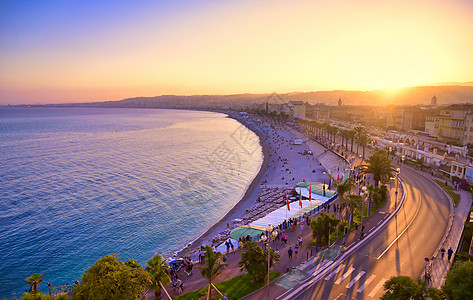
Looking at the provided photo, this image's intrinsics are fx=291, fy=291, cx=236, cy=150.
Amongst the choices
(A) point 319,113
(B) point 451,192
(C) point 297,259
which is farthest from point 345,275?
(A) point 319,113

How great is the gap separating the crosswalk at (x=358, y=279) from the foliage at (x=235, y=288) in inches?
159

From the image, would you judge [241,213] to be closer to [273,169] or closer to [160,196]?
[160,196]

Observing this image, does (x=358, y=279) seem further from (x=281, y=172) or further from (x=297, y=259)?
(x=281, y=172)

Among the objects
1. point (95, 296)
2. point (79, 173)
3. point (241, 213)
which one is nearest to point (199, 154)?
point (79, 173)

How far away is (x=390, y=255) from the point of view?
2178cm

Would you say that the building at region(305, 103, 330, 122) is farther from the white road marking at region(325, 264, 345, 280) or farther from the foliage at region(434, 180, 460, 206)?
the white road marking at region(325, 264, 345, 280)

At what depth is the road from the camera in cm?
1808

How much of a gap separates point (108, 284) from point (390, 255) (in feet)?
63.6

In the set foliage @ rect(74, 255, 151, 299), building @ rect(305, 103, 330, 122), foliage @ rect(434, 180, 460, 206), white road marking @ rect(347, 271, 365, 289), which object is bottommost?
white road marking @ rect(347, 271, 365, 289)

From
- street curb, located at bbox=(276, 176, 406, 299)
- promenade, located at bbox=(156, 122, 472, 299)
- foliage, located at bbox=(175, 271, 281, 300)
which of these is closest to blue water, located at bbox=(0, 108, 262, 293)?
promenade, located at bbox=(156, 122, 472, 299)

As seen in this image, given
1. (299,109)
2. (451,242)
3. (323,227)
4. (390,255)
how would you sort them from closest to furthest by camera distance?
1. (390,255)
2. (451,242)
3. (323,227)
4. (299,109)

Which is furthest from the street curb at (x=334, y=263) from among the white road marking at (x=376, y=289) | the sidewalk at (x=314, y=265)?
the white road marking at (x=376, y=289)

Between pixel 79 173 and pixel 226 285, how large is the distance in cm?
5454

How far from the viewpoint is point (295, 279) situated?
19703mm
